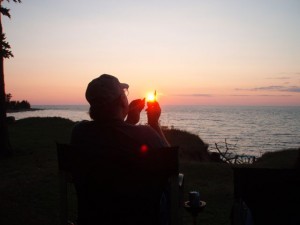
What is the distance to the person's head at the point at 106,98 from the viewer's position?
2568mm

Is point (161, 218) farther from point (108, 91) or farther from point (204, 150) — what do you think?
point (204, 150)

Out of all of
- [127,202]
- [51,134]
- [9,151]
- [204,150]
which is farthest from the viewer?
[204,150]

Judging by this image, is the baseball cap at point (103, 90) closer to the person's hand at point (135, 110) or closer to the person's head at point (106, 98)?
the person's head at point (106, 98)

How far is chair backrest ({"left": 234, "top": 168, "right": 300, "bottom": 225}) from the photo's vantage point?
2.16 m

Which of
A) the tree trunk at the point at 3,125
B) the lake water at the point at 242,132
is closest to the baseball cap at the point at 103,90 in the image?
the lake water at the point at 242,132

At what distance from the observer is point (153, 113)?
10.6 feet

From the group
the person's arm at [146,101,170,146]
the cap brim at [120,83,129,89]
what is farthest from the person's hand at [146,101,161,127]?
the cap brim at [120,83,129,89]

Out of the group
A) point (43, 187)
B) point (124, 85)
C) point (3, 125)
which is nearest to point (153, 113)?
point (124, 85)

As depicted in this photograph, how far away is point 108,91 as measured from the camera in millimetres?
2564

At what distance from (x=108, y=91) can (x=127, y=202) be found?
87 centimetres

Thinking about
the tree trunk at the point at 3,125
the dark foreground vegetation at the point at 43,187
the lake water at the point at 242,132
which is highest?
the tree trunk at the point at 3,125

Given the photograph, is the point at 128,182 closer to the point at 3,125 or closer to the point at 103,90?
the point at 103,90

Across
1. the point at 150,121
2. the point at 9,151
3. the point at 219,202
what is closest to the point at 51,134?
the point at 9,151

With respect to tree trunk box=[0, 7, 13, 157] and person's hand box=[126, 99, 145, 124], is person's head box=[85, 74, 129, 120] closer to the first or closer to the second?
person's hand box=[126, 99, 145, 124]
